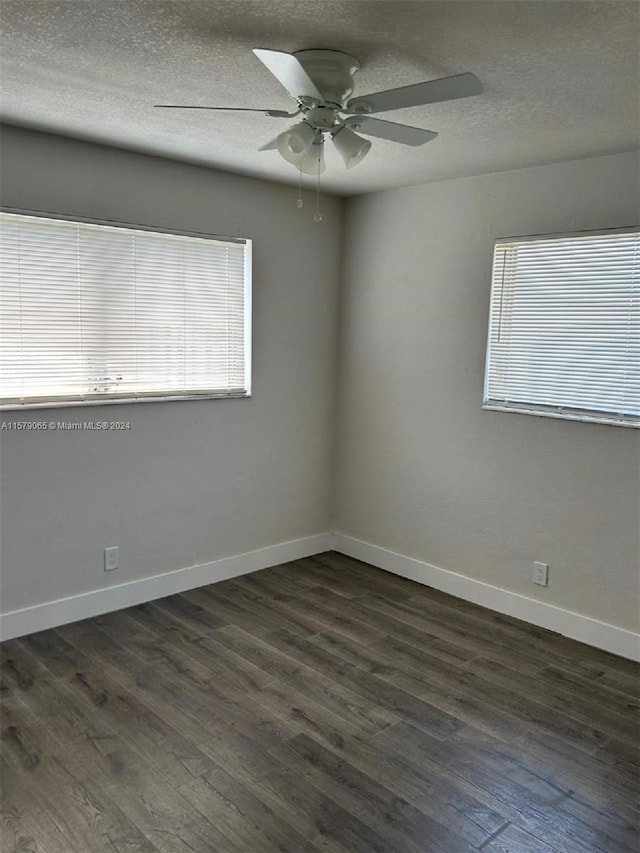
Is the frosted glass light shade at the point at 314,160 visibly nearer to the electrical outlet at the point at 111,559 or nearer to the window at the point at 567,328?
the window at the point at 567,328

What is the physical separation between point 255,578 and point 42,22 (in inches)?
125

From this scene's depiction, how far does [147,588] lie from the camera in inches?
148

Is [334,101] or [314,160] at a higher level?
[334,101]

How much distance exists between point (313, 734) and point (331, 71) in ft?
7.90

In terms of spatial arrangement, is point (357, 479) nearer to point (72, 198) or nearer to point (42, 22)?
point (72, 198)

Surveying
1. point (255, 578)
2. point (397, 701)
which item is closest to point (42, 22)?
point (397, 701)

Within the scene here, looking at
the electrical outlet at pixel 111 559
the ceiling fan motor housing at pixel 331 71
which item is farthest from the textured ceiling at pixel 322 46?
the electrical outlet at pixel 111 559

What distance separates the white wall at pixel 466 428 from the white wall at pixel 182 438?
290mm

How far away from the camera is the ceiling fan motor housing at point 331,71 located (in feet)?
6.77

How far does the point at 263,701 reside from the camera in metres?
2.80

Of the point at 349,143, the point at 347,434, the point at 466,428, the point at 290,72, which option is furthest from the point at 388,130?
the point at 347,434

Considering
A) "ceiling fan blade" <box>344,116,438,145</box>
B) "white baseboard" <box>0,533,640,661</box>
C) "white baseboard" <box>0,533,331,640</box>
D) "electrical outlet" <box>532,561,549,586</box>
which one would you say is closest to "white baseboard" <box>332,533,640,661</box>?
"white baseboard" <box>0,533,640,661</box>

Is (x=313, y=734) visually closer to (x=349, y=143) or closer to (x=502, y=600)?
(x=502, y=600)

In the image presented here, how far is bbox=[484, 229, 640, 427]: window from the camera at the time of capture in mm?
3162
